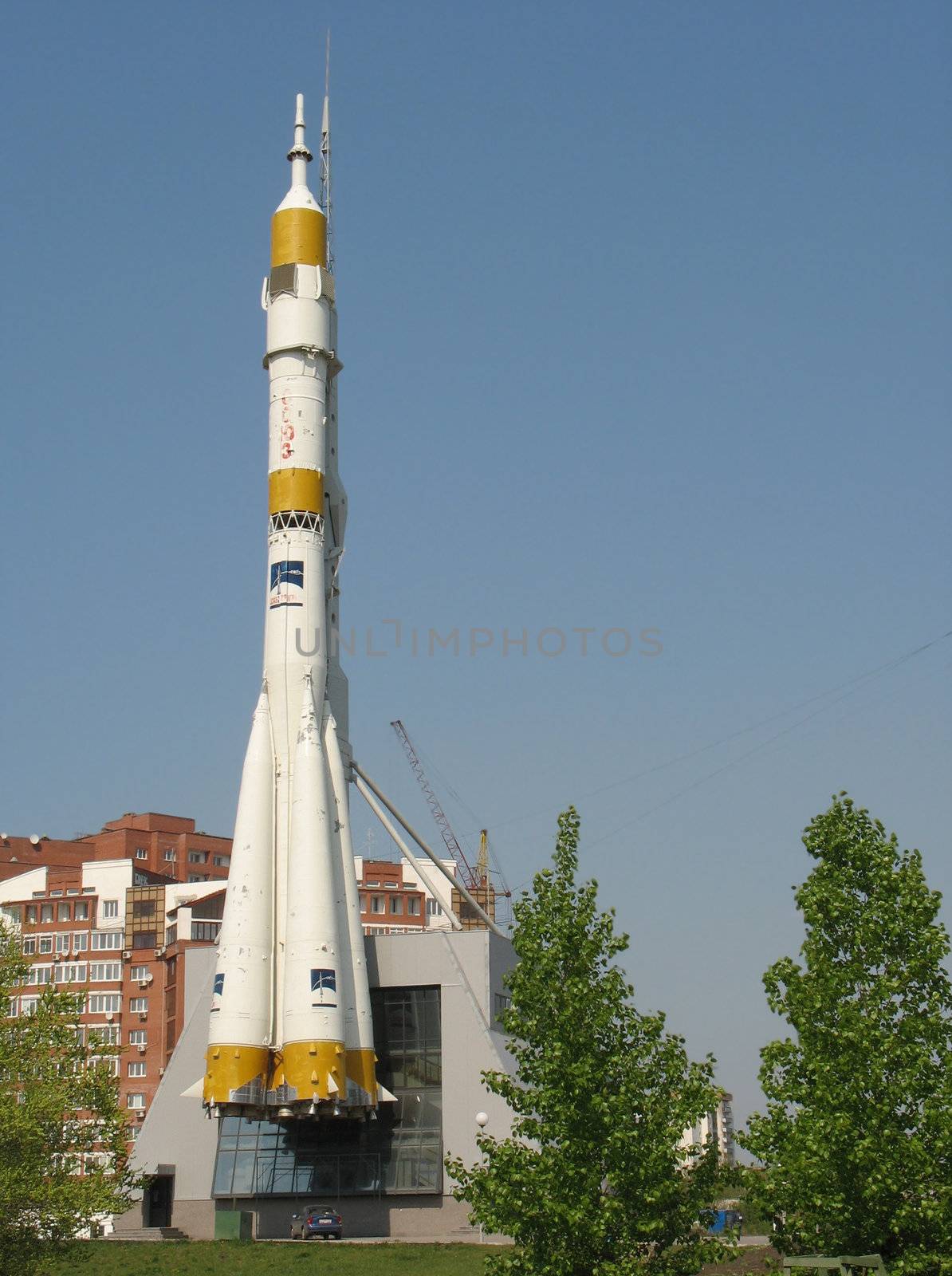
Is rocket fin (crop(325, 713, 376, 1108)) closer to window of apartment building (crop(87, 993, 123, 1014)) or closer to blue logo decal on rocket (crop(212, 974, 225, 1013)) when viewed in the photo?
blue logo decal on rocket (crop(212, 974, 225, 1013))

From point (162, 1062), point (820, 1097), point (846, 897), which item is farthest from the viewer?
point (162, 1062)

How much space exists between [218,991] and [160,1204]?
511 inches

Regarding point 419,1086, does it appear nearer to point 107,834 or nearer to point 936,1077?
point 936,1077

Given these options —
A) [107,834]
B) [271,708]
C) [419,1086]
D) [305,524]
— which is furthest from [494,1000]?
[107,834]

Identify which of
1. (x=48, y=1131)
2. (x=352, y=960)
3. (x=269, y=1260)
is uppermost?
(x=352, y=960)

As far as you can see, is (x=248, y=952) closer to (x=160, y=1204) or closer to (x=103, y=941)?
(x=160, y=1204)

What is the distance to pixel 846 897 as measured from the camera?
27.3 m

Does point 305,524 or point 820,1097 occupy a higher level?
point 305,524

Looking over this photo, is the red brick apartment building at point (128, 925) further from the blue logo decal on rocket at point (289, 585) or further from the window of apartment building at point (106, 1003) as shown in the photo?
the blue logo decal on rocket at point (289, 585)

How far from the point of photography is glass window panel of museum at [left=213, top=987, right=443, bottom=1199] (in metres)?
54.1

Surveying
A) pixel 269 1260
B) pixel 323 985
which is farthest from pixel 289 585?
pixel 269 1260

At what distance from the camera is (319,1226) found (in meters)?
52.7

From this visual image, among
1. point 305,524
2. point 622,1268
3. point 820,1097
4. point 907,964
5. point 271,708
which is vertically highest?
point 305,524

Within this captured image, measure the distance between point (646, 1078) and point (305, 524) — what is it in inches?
1230
